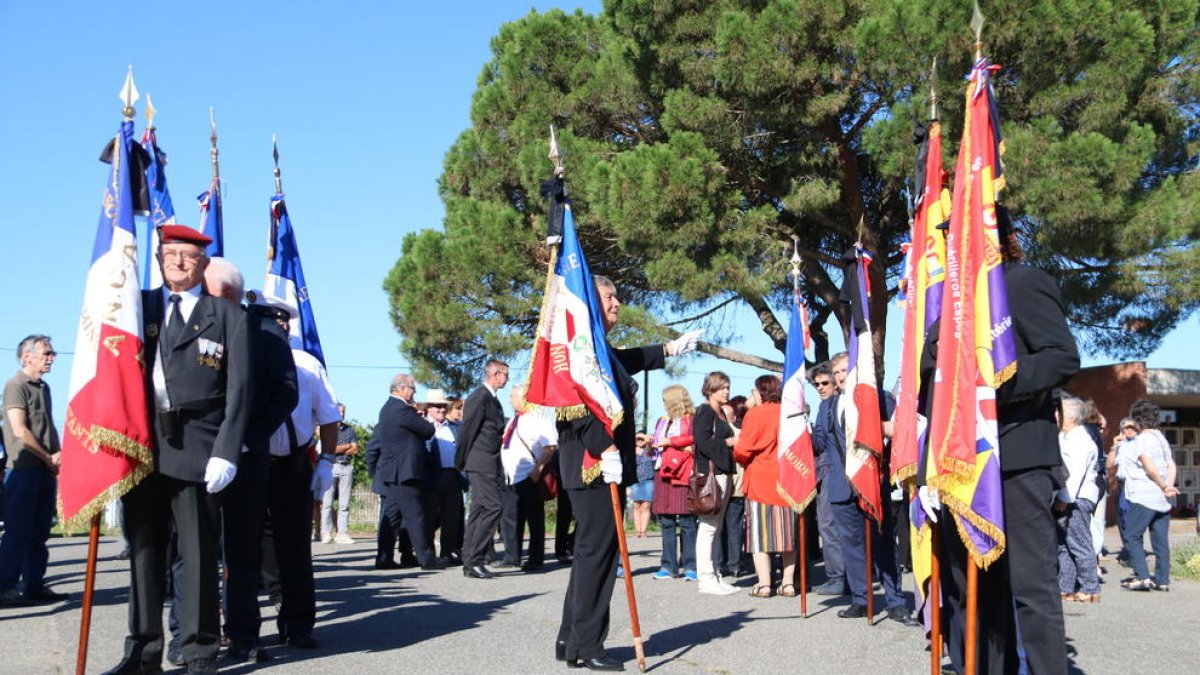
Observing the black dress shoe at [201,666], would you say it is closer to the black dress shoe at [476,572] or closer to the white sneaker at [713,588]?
the white sneaker at [713,588]

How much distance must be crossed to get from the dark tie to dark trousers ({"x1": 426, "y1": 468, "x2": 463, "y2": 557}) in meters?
7.50

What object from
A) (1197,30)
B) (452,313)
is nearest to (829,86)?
(1197,30)

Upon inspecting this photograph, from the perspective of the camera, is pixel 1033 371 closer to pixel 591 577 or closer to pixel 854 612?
pixel 591 577

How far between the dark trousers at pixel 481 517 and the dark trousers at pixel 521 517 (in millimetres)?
543

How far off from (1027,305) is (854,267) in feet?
13.0

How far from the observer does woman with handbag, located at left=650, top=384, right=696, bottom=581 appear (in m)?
10.5

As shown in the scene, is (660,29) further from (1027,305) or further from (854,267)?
(1027,305)

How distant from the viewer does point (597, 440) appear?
21.1 feet

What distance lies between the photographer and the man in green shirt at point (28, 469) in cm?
879

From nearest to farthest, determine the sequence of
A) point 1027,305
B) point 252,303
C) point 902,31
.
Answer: point 1027,305 < point 252,303 < point 902,31

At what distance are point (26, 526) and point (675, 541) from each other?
5.62m

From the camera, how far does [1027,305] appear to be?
4.76 meters

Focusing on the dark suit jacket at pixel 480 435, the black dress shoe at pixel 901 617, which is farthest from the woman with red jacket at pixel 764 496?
the dark suit jacket at pixel 480 435

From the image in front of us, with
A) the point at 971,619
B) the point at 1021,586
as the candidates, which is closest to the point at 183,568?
the point at 971,619
